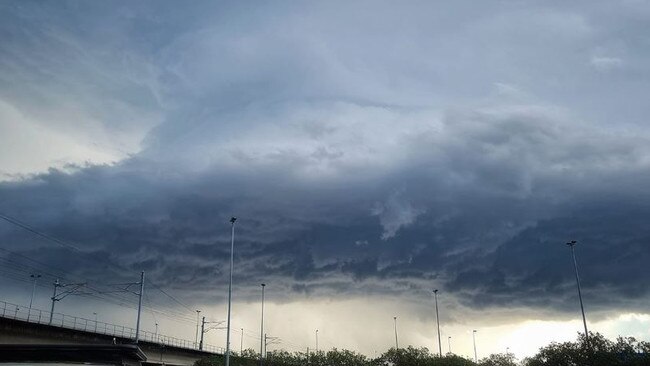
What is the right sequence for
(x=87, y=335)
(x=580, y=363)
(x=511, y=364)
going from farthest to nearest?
(x=511, y=364) < (x=87, y=335) < (x=580, y=363)

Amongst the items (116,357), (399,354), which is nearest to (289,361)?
(399,354)

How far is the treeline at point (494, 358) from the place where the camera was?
6456 centimetres

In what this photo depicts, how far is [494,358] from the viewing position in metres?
88.9

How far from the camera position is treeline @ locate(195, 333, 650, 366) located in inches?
2542

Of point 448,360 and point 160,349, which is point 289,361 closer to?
point 160,349

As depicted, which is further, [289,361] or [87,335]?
[289,361]

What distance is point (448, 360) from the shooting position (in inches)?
3905

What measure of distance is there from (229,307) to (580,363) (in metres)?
44.7

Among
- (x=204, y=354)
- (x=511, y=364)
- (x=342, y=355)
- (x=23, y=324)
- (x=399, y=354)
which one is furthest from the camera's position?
(x=204, y=354)

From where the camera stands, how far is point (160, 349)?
344ft

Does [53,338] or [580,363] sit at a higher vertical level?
[53,338]

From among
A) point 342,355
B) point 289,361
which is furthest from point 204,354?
point 342,355

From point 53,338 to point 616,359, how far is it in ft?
232

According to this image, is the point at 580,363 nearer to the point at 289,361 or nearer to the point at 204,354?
the point at 289,361
